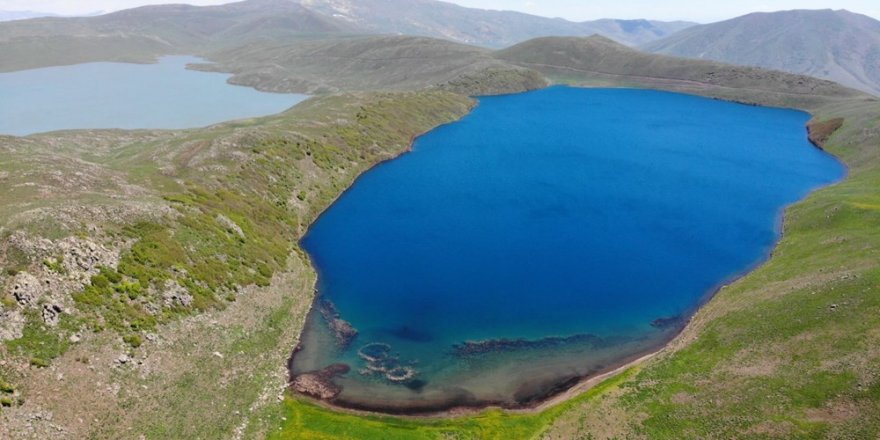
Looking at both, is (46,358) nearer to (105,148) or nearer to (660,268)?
(660,268)

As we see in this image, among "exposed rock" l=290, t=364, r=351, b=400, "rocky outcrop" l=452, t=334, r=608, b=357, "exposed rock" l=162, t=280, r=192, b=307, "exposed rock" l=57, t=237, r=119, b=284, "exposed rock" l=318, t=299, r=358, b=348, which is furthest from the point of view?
"exposed rock" l=318, t=299, r=358, b=348

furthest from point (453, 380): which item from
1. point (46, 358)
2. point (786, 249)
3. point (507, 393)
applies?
point (786, 249)

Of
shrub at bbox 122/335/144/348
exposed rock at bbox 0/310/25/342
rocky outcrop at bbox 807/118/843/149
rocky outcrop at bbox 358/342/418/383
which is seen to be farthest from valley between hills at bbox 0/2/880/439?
rocky outcrop at bbox 807/118/843/149

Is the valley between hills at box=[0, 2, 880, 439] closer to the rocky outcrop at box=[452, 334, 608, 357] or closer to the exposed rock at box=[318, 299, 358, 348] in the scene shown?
the exposed rock at box=[318, 299, 358, 348]

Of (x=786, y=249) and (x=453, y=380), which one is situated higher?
(x=786, y=249)

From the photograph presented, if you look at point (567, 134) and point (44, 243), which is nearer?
point (44, 243)

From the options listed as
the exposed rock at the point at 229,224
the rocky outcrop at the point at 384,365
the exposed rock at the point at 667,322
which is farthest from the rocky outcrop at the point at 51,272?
the exposed rock at the point at 667,322

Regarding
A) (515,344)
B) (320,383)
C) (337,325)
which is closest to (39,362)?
(320,383)

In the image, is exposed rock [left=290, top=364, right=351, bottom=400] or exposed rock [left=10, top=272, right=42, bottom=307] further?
exposed rock [left=290, top=364, right=351, bottom=400]

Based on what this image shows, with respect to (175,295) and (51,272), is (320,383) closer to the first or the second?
(175,295)
